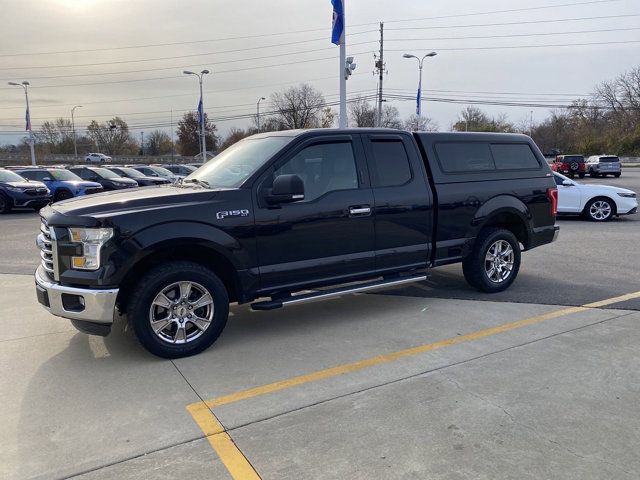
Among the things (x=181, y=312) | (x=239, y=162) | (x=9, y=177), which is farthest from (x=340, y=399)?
(x=9, y=177)

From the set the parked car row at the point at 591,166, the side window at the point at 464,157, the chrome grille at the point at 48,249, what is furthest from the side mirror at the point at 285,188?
the parked car row at the point at 591,166

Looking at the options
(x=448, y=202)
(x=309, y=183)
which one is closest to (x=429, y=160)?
(x=448, y=202)

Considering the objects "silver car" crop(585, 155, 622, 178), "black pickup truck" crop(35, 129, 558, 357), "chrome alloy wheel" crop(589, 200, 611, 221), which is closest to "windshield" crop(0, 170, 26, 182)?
"black pickup truck" crop(35, 129, 558, 357)

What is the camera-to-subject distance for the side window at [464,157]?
19.8 feet

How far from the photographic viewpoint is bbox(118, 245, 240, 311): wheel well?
4.37 meters

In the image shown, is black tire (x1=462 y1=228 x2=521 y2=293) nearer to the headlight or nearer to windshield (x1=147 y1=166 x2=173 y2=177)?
the headlight

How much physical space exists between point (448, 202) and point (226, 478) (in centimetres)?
407

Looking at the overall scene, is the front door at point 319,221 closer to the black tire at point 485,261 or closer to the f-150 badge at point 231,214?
the f-150 badge at point 231,214

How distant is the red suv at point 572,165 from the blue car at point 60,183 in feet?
104

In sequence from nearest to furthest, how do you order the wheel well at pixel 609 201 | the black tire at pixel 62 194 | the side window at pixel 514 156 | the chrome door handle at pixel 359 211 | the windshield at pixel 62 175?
the chrome door handle at pixel 359 211 < the side window at pixel 514 156 < the wheel well at pixel 609 201 < the black tire at pixel 62 194 < the windshield at pixel 62 175

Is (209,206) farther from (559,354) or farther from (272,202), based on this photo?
(559,354)

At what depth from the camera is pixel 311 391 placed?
3.80 metres

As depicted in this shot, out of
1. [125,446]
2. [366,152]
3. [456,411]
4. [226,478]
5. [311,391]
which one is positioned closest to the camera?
[226,478]

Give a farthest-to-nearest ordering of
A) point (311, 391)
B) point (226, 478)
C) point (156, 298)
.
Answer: point (156, 298) < point (311, 391) < point (226, 478)
